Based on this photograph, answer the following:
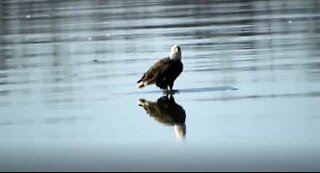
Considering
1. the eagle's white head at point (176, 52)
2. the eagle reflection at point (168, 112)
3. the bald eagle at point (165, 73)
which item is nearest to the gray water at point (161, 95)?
the eagle reflection at point (168, 112)

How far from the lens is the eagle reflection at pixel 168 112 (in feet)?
39.0

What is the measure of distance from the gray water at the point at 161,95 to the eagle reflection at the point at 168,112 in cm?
10

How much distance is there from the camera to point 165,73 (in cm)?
1516

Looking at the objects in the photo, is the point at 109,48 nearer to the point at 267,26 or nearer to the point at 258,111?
the point at 267,26

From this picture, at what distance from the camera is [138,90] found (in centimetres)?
1562

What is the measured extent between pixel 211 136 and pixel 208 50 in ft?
32.3

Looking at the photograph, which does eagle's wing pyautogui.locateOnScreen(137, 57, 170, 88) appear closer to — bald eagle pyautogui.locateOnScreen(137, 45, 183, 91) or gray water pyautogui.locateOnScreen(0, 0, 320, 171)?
bald eagle pyautogui.locateOnScreen(137, 45, 183, 91)

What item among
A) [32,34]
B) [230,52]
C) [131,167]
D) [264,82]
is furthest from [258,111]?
[32,34]

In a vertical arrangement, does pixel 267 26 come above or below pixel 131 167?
above

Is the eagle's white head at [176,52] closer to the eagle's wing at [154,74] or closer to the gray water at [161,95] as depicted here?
the eagle's wing at [154,74]

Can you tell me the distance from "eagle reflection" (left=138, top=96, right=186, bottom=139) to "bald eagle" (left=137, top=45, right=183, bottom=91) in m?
0.55

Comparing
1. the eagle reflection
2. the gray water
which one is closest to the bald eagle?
the gray water

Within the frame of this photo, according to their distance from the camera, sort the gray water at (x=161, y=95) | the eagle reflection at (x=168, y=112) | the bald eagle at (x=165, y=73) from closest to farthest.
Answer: the gray water at (x=161, y=95), the eagle reflection at (x=168, y=112), the bald eagle at (x=165, y=73)

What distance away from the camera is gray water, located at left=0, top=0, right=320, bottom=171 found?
9898 millimetres
